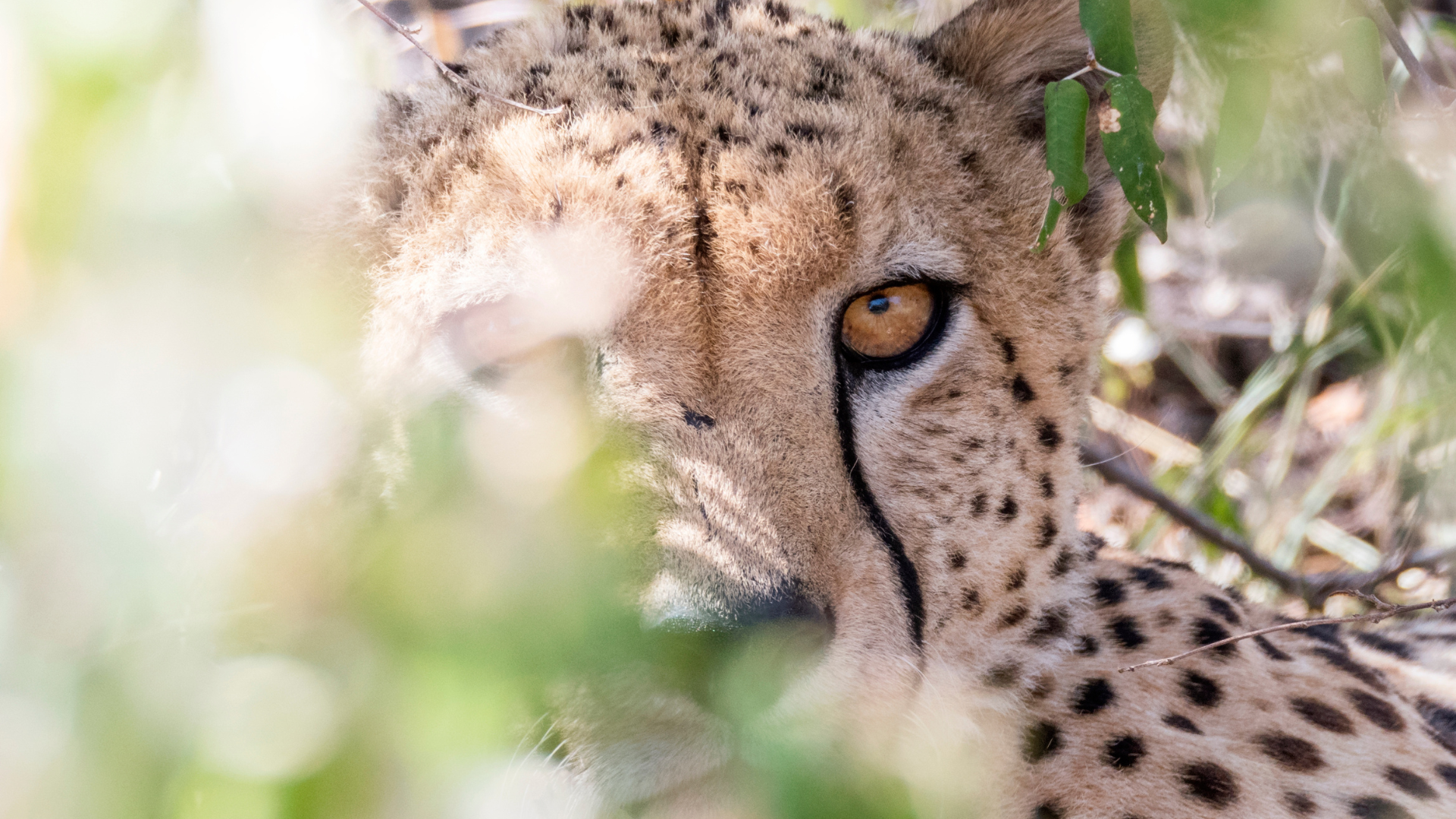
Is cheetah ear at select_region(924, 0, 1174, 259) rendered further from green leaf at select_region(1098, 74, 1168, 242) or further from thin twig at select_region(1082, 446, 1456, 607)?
thin twig at select_region(1082, 446, 1456, 607)

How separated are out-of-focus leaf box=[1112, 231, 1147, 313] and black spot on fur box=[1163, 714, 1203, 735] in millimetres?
624

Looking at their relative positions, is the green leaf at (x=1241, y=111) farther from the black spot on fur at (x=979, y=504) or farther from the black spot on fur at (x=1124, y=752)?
the black spot on fur at (x=1124, y=752)

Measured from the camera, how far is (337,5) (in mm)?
1176

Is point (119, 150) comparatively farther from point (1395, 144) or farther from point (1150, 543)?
point (1150, 543)

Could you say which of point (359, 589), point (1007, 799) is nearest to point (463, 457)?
point (359, 589)

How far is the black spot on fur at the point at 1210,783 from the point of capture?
1255 mm

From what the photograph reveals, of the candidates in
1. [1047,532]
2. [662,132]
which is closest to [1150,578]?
[1047,532]

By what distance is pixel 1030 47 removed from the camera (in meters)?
1.36

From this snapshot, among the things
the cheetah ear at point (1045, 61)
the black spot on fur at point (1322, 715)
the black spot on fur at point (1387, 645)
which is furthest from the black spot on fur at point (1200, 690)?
the black spot on fur at point (1387, 645)

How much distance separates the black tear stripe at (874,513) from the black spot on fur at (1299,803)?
476 millimetres

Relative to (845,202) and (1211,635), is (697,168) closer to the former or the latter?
(845,202)

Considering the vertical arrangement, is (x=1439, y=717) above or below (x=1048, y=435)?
below

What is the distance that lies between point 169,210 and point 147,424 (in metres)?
0.16

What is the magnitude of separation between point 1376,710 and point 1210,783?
14.1 inches
